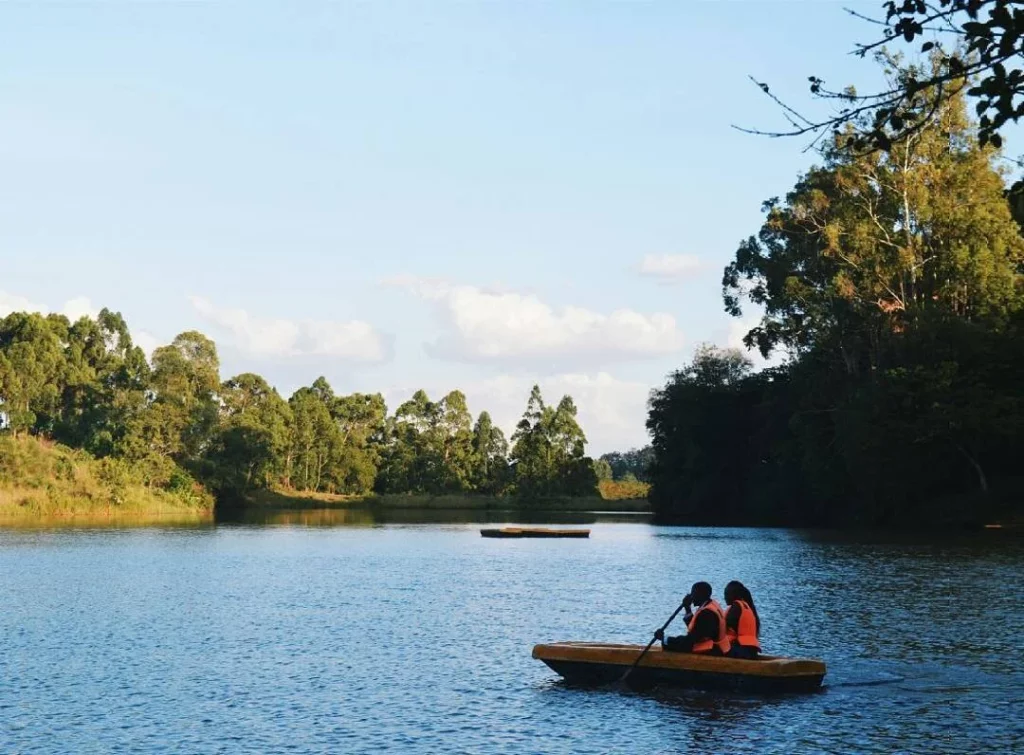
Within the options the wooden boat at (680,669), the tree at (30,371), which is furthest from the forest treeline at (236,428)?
the wooden boat at (680,669)

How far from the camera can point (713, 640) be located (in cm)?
2088

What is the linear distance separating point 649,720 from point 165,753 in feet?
24.0

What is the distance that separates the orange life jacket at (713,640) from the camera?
20750 millimetres

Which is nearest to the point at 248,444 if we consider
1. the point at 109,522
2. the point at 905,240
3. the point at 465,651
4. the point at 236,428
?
the point at 236,428

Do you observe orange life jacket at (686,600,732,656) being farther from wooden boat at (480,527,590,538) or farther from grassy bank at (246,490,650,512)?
grassy bank at (246,490,650,512)

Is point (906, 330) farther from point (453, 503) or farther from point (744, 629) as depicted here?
point (453, 503)

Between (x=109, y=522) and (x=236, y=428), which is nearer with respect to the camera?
(x=109, y=522)

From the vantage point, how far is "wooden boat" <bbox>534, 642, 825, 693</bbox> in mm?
20109

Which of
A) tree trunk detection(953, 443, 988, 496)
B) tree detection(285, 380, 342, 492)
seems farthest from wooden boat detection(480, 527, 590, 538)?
tree detection(285, 380, 342, 492)

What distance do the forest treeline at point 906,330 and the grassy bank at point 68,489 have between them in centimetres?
5355

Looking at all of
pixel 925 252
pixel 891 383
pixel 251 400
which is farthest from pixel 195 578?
pixel 251 400

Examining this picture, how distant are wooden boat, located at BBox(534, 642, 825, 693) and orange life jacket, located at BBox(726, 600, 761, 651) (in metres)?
0.41

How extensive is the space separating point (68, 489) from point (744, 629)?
84199 millimetres

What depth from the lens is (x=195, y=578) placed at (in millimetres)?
45031
